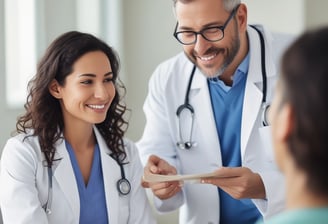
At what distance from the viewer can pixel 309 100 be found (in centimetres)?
80

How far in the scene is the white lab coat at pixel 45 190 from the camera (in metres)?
1.73

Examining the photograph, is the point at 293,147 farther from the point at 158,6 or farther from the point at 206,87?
the point at 158,6

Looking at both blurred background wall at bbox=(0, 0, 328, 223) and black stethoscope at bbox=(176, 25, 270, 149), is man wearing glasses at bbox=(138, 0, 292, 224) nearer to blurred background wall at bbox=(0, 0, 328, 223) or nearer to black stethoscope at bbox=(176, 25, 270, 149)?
black stethoscope at bbox=(176, 25, 270, 149)

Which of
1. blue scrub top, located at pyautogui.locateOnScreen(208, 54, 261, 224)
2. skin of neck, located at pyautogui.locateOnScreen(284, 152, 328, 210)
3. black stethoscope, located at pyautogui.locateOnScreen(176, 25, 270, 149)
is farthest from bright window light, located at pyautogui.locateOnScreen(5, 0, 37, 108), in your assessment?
skin of neck, located at pyautogui.locateOnScreen(284, 152, 328, 210)

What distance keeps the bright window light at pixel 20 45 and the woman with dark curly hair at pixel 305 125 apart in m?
2.23

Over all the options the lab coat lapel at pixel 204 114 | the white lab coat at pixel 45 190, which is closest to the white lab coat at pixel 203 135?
the lab coat lapel at pixel 204 114

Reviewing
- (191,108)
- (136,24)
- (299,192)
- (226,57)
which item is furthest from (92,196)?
(136,24)

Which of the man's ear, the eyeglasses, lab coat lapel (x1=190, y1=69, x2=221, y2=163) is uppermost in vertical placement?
the eyeglasses

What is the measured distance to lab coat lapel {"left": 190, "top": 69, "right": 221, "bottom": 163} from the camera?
2.06 meters

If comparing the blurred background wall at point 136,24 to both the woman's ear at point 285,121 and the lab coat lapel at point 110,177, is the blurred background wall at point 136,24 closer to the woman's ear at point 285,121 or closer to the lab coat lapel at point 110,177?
the lab coat lapel at point 110,177

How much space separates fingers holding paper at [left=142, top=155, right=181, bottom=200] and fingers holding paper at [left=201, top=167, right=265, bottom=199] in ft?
0.58

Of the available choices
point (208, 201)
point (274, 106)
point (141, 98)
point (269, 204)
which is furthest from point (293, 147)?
point (141, 98)

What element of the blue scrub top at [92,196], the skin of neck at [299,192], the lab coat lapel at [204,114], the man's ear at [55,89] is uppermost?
the skin of neck at [299,192]

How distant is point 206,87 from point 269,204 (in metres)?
0.48
